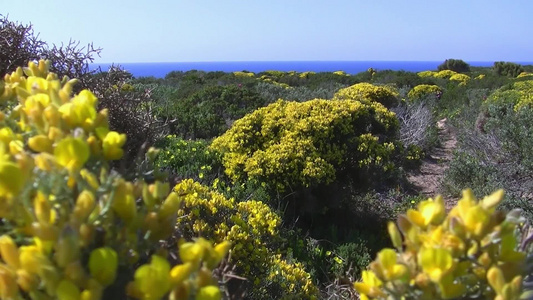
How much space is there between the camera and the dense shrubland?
27.2 inches

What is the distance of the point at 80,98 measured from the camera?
90 centimetres

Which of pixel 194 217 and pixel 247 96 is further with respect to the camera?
pixel 247 96

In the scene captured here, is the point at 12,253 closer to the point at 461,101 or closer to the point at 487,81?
the point at 461,101

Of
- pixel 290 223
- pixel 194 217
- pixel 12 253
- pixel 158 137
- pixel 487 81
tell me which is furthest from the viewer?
pixel 487 81

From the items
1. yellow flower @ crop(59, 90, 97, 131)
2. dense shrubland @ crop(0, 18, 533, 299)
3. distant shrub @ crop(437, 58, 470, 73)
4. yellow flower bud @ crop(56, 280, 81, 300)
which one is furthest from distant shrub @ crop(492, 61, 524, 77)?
yellow flower bud @ crop(56, 280, 81, 300)

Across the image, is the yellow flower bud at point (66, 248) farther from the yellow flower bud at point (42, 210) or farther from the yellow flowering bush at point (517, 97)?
the yellow flowering bush at point (517, 97)

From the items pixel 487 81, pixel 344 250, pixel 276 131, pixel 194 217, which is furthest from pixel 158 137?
pixel 487 81

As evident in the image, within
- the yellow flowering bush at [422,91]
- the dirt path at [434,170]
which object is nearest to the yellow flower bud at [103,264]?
the dirt path at [434,170]

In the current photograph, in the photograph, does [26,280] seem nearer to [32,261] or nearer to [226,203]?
[32,261]

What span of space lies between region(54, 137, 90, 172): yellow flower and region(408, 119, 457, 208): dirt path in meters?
6.27

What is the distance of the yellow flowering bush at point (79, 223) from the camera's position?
2.15 ft

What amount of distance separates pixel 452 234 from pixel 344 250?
149 inches

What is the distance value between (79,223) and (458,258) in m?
0.60

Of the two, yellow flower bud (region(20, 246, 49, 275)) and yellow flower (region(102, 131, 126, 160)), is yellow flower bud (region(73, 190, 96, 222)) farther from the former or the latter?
yellow flower (region(102, 131, 126, 160))
